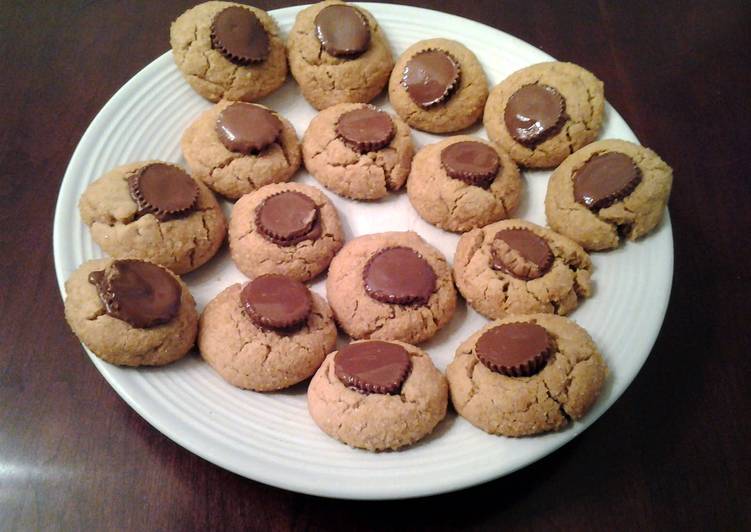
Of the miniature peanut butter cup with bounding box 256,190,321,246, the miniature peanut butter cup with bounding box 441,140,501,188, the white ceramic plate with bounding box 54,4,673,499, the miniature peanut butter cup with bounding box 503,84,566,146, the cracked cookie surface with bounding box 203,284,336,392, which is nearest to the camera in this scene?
the white ceramic plate with bounding box 54,4,673,499

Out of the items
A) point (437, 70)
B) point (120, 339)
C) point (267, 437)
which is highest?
point (437, 70)

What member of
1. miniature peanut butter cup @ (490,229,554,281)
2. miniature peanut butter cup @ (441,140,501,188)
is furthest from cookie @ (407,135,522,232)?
miniature peanut butter cup @ (490,229,554,281)

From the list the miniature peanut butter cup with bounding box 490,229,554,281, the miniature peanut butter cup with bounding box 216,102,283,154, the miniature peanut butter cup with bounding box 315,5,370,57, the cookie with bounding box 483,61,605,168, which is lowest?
the miniature peanut butter cup with bounding box 490,229,554,281

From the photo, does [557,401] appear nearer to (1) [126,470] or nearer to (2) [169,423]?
(2) [169,423]

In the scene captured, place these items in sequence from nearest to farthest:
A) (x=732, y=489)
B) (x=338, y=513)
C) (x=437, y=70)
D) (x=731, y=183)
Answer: (x=338, y=513) < (x=732, y=489) < (x=437, y=70) < (x=731, y=183)

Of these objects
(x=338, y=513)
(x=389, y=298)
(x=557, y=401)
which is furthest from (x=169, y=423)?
(x=557, y=401)

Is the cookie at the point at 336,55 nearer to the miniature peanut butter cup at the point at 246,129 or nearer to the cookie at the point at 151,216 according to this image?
the miniature peanut butter cup at the point at 246,129

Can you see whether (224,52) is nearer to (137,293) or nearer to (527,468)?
(137,293)

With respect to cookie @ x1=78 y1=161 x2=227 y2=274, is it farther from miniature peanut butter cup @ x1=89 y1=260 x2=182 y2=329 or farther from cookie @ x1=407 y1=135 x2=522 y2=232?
cookie @ x1=407 y1=135 x2=522 y2=232
